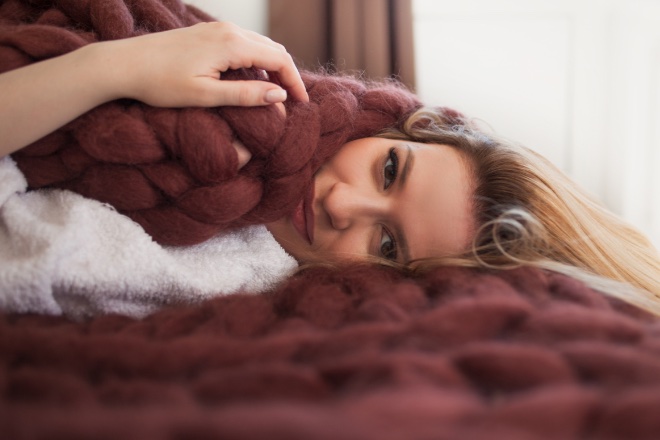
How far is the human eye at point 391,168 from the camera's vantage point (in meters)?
0.75

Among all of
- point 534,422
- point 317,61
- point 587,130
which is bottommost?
point 587,130

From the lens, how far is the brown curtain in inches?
54.7

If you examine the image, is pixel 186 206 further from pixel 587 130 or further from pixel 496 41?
pixel 587 130

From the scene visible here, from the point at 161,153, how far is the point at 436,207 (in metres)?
0.39

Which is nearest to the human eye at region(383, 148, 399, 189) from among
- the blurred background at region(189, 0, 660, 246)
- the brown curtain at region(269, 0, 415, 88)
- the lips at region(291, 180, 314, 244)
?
the lips at region(291, 180, 314, 244)

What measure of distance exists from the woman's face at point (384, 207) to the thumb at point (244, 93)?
0.19 meters

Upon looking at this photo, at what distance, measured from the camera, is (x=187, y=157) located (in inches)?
21.0

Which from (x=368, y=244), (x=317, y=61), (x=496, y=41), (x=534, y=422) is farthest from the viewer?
(x=496, y=41)

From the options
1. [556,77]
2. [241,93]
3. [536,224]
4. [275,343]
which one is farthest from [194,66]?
[556,77]

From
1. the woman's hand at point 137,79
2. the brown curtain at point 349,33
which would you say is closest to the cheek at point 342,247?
the woman's hand at point 137,79

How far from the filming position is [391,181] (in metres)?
0.75

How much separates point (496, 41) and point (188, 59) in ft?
Answer: 4.25

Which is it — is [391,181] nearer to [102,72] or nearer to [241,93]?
[241,93]

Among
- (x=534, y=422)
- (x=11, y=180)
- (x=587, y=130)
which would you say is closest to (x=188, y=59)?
(x=11, y=180)
